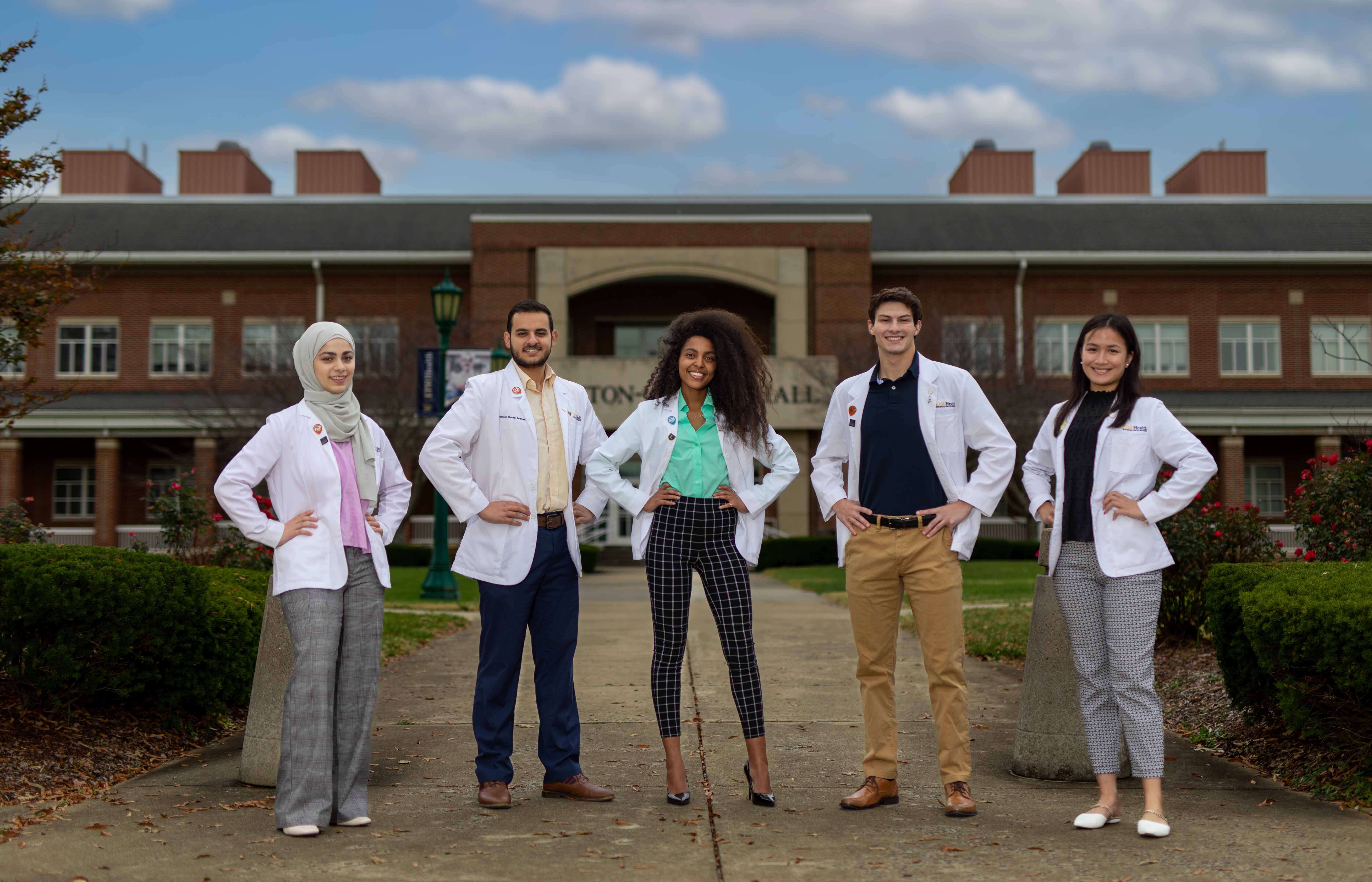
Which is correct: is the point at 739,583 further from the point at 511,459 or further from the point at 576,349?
the point at 576,349

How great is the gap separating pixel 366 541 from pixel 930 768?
9.81 ft

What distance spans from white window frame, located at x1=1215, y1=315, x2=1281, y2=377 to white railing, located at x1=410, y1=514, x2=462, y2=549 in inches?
894

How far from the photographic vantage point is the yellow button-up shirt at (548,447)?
535 centimetres

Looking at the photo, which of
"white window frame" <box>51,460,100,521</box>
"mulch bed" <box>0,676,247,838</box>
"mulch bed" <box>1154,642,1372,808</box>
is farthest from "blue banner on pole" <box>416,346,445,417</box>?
"white window frame" <box>51,460,100,521</box>

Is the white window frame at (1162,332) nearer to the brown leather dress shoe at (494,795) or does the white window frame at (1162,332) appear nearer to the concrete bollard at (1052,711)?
the concrete bollard at (1052,711)

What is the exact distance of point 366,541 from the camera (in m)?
5.04

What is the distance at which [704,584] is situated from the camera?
17.3 ft

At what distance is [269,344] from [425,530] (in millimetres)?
6424

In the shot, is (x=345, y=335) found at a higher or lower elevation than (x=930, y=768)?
higher

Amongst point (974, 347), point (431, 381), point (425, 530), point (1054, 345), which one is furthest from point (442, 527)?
point (1054, 345)

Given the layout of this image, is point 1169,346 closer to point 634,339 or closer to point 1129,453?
point 634,339

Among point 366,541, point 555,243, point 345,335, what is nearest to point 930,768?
point 366,541

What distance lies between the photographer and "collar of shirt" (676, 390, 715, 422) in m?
5.39

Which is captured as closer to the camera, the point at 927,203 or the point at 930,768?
the point at 930,768
